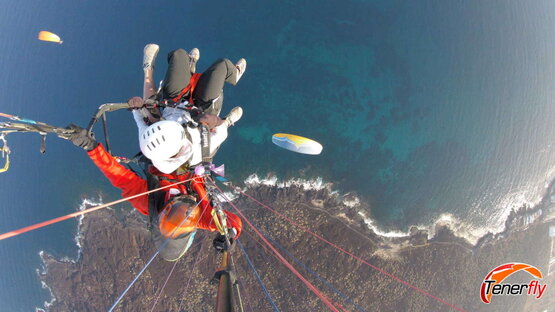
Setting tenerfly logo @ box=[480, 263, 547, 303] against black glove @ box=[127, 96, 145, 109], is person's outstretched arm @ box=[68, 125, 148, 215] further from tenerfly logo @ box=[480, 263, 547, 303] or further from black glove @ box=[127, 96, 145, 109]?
tenerfly logo @ box=[480, 263, 547, 303]

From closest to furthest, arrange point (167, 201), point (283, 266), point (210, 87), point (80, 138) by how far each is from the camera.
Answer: point (80, 138)
point (167, 201)
point (210, 87)
point (283, 266)

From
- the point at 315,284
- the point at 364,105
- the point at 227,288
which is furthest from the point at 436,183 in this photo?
the point at 227,288

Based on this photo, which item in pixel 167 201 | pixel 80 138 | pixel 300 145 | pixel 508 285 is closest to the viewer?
pixel 80 138

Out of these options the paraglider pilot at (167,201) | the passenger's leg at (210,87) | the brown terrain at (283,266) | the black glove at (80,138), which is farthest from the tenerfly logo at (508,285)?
the black glove at (80,138)

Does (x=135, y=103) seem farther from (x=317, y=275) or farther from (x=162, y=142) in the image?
(x=317, y=275)

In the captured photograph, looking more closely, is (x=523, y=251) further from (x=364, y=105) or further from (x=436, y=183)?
(x=364, y=105)

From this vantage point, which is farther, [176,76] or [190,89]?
[190,89]

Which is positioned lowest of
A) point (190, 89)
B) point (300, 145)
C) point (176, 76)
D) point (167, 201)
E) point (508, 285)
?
point (508, 285)

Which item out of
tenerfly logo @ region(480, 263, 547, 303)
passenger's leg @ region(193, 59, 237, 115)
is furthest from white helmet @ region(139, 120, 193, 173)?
tenerfly logo @ region(480, 263, 547, 303)

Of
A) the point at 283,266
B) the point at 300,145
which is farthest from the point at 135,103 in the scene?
the point at 283,266
